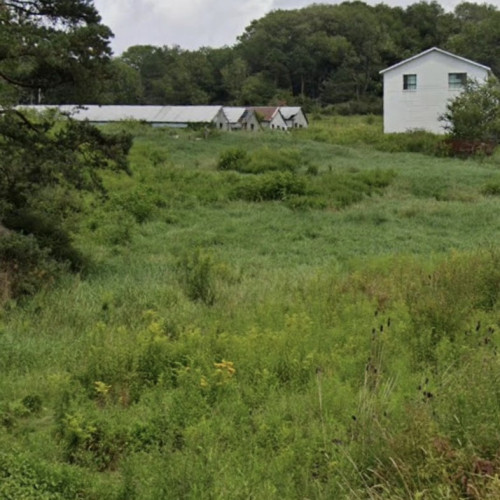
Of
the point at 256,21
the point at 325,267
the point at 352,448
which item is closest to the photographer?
the point at 352,448

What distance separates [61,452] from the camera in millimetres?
4070

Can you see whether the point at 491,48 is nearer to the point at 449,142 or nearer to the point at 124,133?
the point at 449,142

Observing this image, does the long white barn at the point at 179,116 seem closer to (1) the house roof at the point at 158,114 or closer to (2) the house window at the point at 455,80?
(1) the house roof at the point at 158,114

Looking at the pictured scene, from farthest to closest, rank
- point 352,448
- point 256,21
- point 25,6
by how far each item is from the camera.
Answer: point 256,21 < point 25,6 < point 352,448

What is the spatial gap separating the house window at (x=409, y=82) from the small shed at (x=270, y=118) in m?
15.8

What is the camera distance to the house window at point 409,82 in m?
39.5

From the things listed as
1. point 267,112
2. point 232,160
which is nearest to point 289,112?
point 267,112

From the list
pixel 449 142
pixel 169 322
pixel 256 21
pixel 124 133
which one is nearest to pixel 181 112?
pixel 449 142

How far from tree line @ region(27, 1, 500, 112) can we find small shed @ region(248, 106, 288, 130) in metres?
16.1

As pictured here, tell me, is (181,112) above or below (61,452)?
above

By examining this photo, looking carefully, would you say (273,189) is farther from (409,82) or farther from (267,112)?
(267,112)

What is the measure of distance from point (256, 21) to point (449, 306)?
107 metres

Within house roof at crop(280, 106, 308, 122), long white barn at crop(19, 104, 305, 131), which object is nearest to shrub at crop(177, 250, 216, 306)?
long white barn at crop(19, 104, 305, 131)

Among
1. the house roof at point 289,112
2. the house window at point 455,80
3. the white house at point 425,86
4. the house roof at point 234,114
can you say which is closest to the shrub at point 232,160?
the white house at point 425,86
